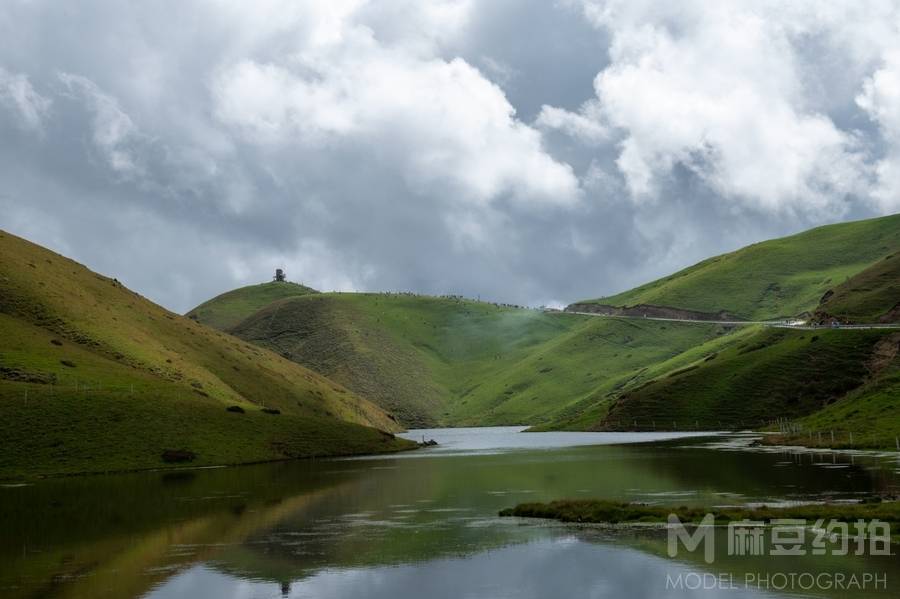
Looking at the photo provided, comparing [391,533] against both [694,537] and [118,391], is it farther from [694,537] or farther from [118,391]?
[118,391]

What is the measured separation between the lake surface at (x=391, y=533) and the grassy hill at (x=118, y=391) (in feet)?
45.2

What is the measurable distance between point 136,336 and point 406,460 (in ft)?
212

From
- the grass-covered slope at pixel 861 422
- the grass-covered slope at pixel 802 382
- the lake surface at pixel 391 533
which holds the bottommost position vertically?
the lake surface at pixel 391 533

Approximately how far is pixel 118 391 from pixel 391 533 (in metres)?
86.9

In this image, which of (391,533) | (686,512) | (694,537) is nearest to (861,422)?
(686,512)

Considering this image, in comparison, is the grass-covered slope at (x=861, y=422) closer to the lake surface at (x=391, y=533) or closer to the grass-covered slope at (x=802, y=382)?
the lake surface at (x=391, y=533)

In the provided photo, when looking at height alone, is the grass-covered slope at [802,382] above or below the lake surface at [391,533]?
above

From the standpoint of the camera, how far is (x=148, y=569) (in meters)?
45.6

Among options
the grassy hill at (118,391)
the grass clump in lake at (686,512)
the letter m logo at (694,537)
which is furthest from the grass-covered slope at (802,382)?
the letter m logo at (694,537)

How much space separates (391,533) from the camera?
54.8 meters

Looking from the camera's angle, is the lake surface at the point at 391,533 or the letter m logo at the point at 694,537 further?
the letter m logo at the point at 694,537

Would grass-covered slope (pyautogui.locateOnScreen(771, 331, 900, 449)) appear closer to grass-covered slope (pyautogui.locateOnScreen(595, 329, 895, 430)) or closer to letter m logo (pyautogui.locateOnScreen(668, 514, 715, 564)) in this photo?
grass-covered slope (pyautogui.locateOnScreen(595, 329, 895, 430))

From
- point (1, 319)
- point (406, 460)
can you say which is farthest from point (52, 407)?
point (406, 460)

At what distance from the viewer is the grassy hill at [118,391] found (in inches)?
4476
